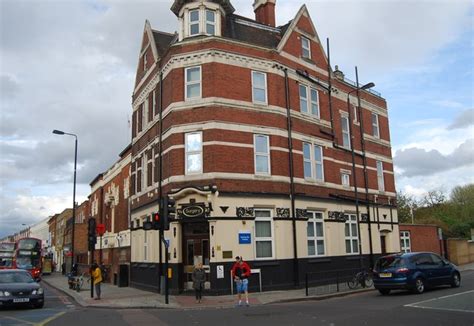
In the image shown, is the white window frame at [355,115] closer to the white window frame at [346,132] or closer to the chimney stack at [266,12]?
the white window frame at [346,132]

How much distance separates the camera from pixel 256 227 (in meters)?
21.6

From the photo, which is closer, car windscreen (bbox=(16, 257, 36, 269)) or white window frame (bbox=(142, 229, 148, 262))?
white window frame (bbox=(142, 229, 148, 262))

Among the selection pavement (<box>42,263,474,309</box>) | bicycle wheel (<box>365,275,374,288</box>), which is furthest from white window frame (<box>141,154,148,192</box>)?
bicycle wheel (<box>365,275,374,288</box>)

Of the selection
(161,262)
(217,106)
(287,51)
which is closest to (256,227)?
(161,262)

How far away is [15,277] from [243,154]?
10.8 meters

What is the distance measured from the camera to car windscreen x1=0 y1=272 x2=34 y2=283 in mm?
17975

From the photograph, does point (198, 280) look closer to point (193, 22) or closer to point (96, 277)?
point (96, 277)

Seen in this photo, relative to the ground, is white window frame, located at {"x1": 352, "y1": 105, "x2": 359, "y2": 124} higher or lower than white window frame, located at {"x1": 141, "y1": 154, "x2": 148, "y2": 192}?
higher

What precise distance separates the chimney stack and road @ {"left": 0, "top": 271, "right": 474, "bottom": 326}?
651 inches

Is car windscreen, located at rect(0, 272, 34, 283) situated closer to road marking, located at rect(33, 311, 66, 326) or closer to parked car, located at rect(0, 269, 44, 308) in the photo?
parked car, located at rect(0, 269, 44, 308)

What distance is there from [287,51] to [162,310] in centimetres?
1489

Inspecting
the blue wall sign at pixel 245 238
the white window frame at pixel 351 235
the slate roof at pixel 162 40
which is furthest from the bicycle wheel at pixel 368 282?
the slate roof at pixel 162 40

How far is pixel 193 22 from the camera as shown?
76.3 ft

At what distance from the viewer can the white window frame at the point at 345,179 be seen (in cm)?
2775
